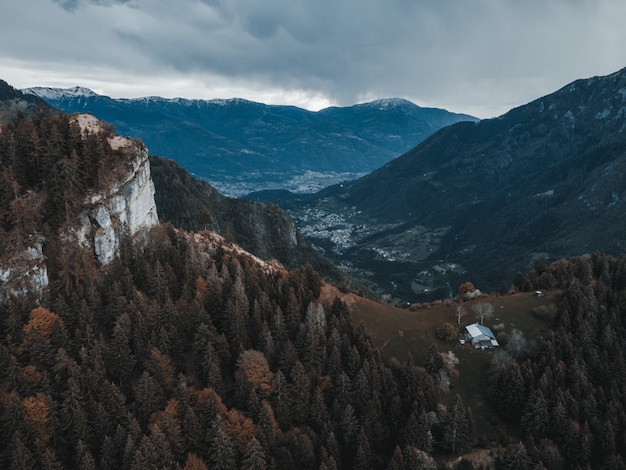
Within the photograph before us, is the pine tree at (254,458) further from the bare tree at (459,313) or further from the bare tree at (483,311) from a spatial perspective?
the bare tree at (483,311)

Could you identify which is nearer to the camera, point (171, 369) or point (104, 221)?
point (171, 369)

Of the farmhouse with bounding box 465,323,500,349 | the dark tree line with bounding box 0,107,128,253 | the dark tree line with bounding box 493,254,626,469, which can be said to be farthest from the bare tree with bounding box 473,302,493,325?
the dark tree line with bounding box 0,107,128,253

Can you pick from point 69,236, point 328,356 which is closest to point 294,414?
point 328,356

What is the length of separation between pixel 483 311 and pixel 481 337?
392 inches

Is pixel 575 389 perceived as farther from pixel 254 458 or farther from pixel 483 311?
pixel 254 458

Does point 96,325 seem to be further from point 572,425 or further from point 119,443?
point 572,425

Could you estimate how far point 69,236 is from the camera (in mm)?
87062

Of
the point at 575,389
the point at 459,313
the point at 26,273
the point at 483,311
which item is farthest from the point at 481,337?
the point at 26,273

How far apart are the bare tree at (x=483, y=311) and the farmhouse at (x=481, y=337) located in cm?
467

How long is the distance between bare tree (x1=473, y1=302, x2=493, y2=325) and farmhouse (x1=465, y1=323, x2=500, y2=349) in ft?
15.3

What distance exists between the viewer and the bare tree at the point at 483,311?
112 meters

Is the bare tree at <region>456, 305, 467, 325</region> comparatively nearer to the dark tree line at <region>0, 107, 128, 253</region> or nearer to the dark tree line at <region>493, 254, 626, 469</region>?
the dark tree line at <region>493, 254, 626, 469</region>

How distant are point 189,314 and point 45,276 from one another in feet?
95.2

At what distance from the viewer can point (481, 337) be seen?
4129 inches
